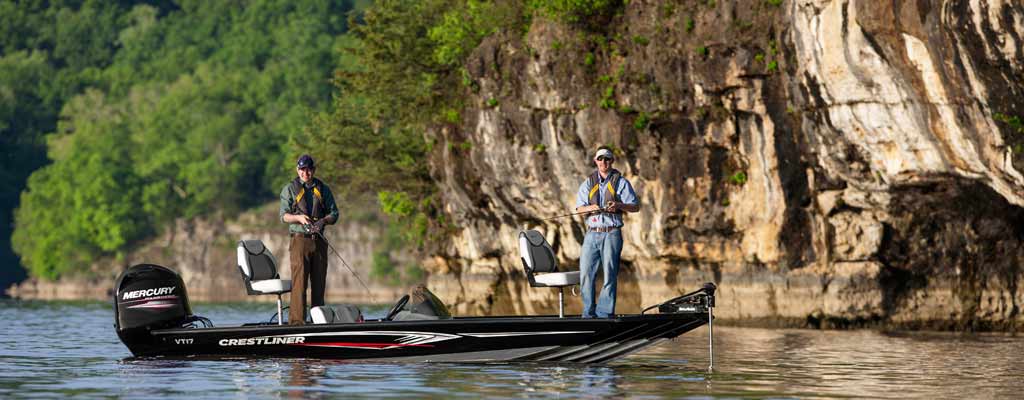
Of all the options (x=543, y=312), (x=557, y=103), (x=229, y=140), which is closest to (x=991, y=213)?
(x=557, y=103)

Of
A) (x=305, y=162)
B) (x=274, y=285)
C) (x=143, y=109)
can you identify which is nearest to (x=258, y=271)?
(x=274, y=285)

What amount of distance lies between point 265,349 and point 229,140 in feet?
361

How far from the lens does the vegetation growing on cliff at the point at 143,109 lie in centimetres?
12012

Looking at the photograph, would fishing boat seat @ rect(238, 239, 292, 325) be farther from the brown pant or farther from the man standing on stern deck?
the man standing on stern deck

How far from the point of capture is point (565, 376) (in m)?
19.0

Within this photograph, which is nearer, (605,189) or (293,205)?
(605,189)

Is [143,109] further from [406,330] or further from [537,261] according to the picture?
[537,261]

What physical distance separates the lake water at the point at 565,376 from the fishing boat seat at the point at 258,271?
0.84 meters

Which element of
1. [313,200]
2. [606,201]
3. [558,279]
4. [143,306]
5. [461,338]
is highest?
[313,200]

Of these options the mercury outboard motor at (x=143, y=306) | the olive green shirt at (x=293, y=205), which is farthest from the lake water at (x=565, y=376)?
the olive green shirt at (x=293, y=205)

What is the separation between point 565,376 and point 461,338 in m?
1.75

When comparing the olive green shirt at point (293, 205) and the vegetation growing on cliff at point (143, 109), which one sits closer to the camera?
the olive green shirt at point (293, 205)

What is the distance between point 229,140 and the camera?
424ft

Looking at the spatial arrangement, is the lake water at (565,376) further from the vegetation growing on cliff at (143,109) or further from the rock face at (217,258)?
the vegetation growing on cliff at (143,109)
